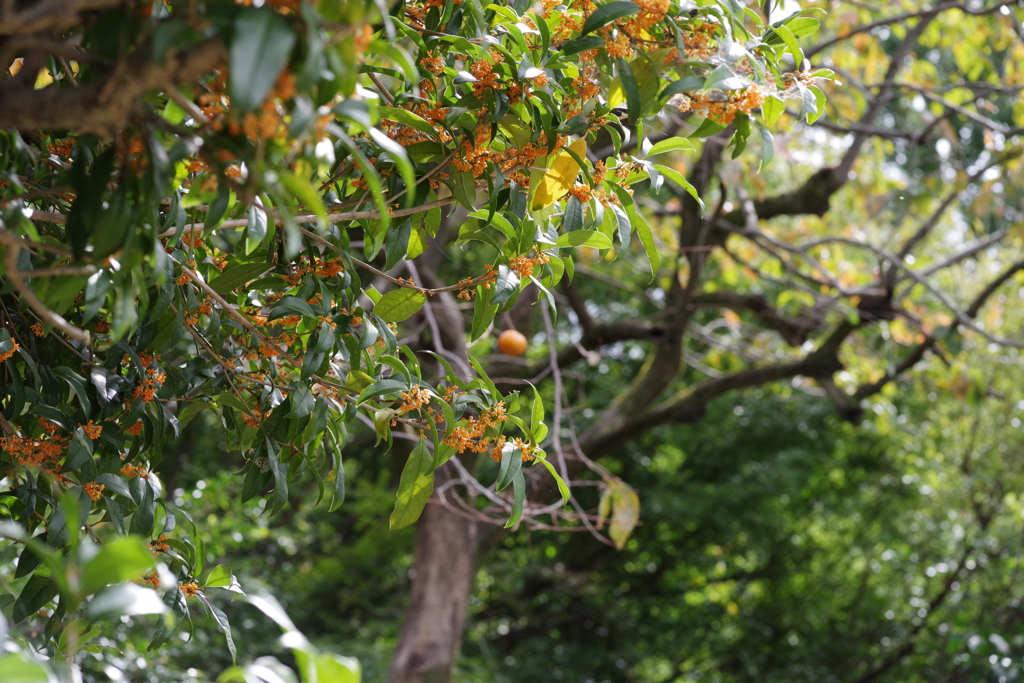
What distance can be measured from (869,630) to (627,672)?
1.65 m

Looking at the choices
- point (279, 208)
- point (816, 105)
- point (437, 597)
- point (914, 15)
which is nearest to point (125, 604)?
point (279, 208)

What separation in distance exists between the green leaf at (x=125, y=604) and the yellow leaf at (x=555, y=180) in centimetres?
69

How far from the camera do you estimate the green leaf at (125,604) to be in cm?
57

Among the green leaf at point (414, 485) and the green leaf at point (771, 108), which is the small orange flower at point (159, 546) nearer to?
the green leaf at point (414, 485)

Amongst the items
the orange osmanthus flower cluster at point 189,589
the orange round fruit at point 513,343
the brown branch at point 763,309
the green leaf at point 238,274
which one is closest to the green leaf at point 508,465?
the green leaf at point 238,274

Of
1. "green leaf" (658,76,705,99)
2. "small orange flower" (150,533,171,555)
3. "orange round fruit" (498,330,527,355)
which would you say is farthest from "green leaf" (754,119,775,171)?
"orange round fruit" (498,330,527,355)

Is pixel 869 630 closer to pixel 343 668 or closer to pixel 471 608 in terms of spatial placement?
pixel 471 608

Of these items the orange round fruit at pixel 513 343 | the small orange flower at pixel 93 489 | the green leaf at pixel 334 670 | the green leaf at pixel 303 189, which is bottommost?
the orange round fruit at pixel 513 343

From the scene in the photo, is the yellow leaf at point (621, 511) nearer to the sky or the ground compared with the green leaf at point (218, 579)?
nearer to the ground

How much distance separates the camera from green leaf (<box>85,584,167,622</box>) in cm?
57

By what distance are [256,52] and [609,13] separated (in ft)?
1.55

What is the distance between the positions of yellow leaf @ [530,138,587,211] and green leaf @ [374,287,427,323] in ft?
0.75

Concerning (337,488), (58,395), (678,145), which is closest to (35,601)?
(58,395)

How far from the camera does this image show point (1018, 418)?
477cm
